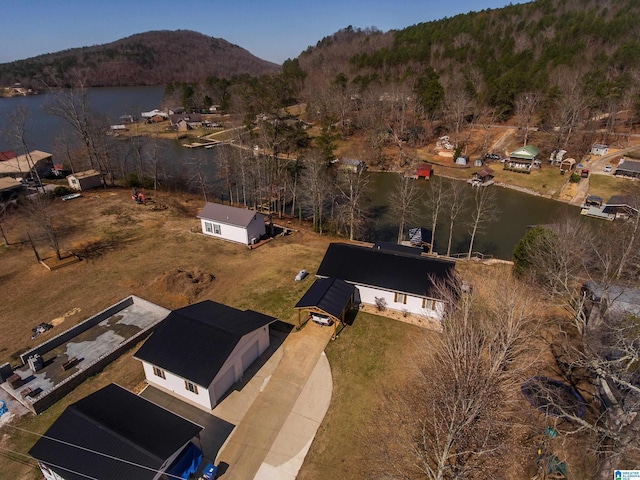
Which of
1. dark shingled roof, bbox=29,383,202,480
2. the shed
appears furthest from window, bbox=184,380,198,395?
the shed

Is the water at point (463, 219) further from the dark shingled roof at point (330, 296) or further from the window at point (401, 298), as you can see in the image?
the dark shingled roof at point (330, 296)

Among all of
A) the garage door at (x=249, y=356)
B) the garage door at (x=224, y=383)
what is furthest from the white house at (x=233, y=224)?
the garage door at (x=224, y=383)

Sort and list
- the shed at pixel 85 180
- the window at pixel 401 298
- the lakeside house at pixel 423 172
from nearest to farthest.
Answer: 1. the window at pixel 401 298
2. the shed at pixel 85 180
3. the lakeside house at pixel 423 172

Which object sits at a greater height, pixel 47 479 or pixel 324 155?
pixel 324 155

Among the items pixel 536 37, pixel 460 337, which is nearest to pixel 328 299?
pixel 460 337

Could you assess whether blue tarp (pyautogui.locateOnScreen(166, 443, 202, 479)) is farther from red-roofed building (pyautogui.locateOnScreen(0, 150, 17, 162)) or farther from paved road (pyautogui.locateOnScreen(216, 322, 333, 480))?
red-roofed building (pyautogui.locateOnScreen(0, 150, 17, 162))

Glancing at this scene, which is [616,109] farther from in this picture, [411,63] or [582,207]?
[411,63]
